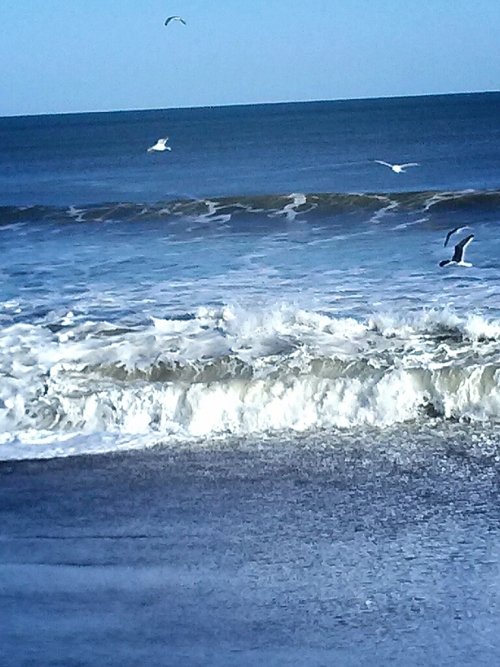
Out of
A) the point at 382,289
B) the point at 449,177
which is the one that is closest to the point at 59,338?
the point at 382,289

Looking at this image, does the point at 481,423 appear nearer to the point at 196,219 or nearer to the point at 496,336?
the point at 496,336

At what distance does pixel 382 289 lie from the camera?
1487 centimetres

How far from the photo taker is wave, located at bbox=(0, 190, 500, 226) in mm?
24750

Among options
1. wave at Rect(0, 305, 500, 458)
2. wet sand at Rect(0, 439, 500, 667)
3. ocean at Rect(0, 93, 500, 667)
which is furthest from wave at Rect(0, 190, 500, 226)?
wet sand at Rect(0, 439, 500, 667)

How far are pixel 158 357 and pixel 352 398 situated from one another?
7.11ft

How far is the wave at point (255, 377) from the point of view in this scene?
31.6ft

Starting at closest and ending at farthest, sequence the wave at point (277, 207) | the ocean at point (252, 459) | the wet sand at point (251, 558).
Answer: the wet sand at point (251, 558)
the ocean at point (252, 459)
the wave at point (277, 207)

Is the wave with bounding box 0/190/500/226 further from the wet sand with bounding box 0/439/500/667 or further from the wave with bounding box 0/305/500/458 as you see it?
the wet sand with bounding box 0/439/500/667

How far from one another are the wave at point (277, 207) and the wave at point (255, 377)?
39.1 ft

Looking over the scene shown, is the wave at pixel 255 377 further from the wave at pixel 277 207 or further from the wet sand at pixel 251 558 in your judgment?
the wave at pixel 277 207

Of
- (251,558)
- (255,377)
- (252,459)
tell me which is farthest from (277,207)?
(251,558)

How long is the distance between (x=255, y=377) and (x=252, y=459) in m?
1.66

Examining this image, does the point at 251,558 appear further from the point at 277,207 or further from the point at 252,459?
the point at 277,207

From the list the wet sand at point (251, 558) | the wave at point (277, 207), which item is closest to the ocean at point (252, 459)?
the wet sand at point (251, 558)
